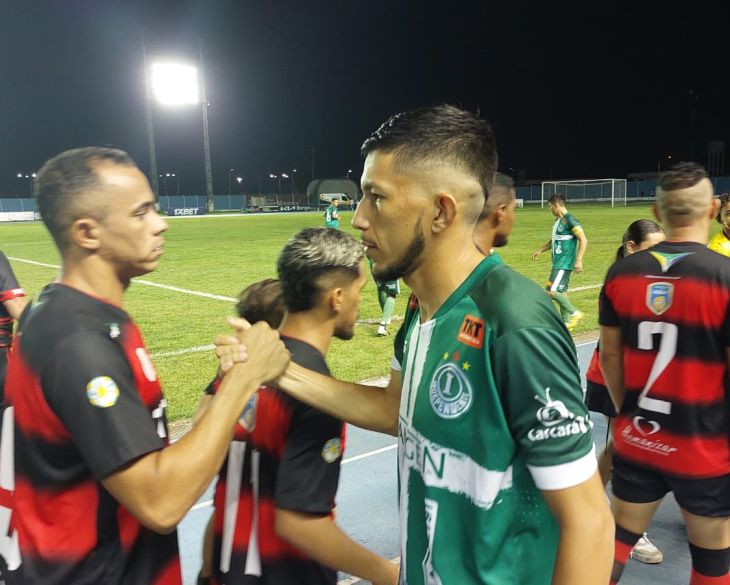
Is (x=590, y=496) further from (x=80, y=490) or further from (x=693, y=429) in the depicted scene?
(x=693, y=429)

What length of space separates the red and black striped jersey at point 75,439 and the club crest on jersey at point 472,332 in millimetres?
803

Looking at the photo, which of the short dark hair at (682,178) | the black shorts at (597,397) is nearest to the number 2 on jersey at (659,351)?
the short dark hair at (682,178)

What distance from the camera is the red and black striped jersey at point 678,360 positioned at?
2562mm

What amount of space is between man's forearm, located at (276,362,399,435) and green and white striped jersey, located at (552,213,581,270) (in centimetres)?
795

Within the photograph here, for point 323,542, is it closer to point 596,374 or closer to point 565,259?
point 596,374

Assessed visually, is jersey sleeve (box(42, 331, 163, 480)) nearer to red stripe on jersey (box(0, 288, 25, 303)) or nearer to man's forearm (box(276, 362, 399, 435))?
man's forearm (box(276, 362, 399, 435))

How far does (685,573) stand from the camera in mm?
3285

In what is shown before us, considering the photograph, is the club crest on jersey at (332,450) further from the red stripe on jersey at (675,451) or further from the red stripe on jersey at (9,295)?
the red stripe on jersey at (9,295)

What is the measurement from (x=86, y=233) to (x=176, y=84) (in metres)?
61.8

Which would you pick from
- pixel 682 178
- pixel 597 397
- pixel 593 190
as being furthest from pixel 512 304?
pixel 593 190

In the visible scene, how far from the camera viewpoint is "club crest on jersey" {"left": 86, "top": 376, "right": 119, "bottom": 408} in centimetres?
146

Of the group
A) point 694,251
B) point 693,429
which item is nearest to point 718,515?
point 693,429

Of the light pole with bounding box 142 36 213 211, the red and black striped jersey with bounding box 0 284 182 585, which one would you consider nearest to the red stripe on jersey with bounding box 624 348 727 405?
the red and black striped jersey with bounding box 0 284 182 585

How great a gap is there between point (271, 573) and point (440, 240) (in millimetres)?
1191
